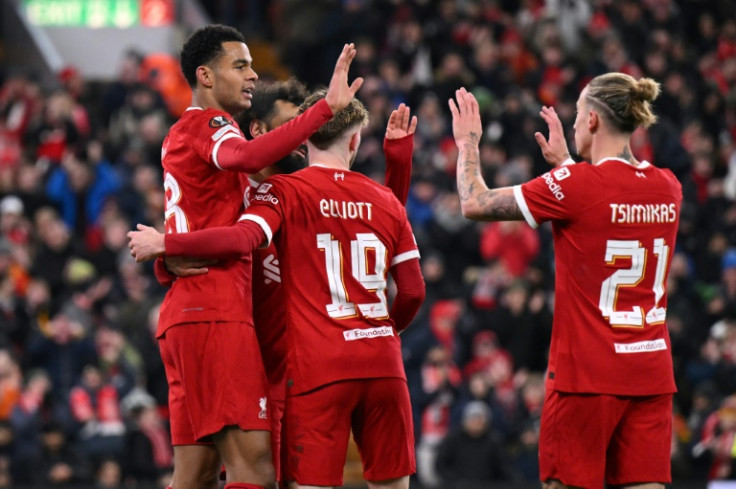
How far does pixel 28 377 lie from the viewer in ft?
43.7

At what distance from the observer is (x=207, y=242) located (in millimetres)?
6043

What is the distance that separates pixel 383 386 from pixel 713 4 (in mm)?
14777

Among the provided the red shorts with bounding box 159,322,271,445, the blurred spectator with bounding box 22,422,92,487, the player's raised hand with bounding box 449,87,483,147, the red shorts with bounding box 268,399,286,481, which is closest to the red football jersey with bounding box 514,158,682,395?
the player's raised hand with bounding box 449,87,483,147

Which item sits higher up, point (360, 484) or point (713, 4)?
point (713, 4)

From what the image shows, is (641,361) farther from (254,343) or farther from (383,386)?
(254,343)

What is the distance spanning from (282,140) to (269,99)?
1.02 meters

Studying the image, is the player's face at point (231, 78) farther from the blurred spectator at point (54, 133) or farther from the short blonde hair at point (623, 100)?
the blurred spectator at point (54, 133)

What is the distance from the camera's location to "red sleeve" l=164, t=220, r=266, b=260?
6.02 meters

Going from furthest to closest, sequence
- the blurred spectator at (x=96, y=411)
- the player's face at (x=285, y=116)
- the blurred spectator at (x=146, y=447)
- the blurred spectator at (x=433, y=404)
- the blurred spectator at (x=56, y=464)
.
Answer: the blurred spectator at (x=433, y=404), the blurred spectator at (x=96, y=411), the blurred spectator at (x=146, y=447), the blurred spectator at (x=56, y=464), the player's face at (x=285, y=116)

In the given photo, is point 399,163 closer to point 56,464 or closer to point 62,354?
point 56,464

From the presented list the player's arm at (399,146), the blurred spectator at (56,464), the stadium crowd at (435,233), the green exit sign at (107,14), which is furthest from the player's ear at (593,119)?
the green exit sign at (107,14)

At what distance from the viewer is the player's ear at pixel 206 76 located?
21.3ft

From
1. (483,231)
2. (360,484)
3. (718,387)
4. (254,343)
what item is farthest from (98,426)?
(254,343)

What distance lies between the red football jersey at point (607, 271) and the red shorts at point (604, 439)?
0.25 ft
